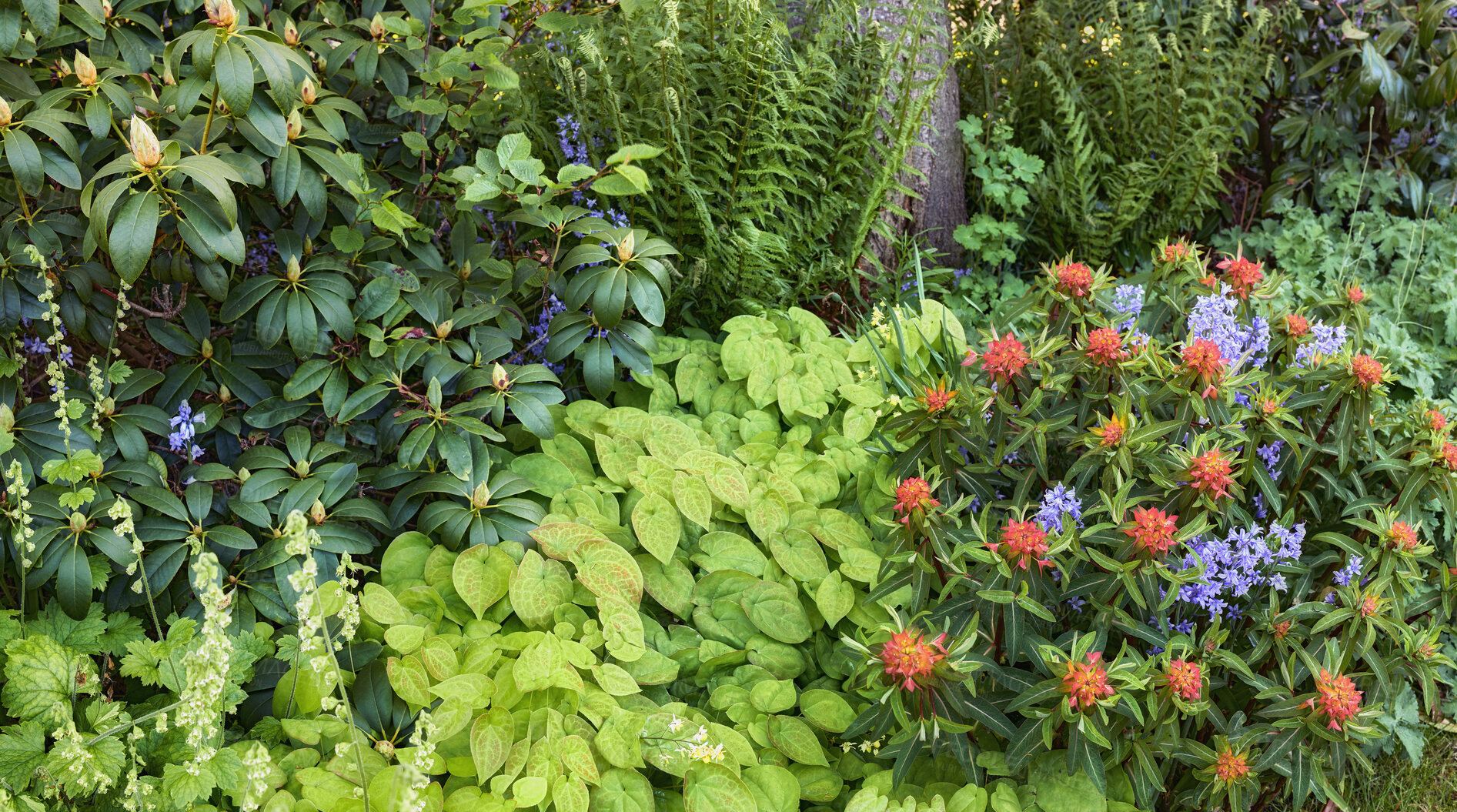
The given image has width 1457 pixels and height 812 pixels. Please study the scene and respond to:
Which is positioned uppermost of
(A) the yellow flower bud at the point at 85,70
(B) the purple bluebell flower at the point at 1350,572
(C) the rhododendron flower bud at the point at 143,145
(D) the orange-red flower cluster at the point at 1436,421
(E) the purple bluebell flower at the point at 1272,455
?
(A) the yellow flower bud at the point at 85,70

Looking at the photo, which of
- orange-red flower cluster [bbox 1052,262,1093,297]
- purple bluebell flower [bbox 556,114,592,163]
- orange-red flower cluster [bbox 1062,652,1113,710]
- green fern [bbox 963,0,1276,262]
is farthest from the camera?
green fern [bbox 963,0,1276,262]

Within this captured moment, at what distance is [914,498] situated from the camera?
1784 mm

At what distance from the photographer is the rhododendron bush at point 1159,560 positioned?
1.69 m

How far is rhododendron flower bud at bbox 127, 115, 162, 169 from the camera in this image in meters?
1.66

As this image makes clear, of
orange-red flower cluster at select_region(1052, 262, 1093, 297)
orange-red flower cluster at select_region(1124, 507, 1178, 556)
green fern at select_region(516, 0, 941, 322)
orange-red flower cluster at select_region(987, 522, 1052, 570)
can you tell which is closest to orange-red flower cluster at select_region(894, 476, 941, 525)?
orange-red flower cluster at select_region(987, 522, 1052, 570)

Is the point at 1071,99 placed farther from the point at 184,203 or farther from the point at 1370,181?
the point at 184,203

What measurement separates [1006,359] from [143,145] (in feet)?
5.60

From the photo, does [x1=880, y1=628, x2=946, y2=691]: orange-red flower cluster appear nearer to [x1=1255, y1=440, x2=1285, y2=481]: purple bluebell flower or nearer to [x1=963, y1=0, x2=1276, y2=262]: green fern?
[x1=1255, y1=440, x2=1285, y2=481]: purple bluebell flower

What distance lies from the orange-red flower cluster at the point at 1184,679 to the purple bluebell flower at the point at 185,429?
201 centimetres

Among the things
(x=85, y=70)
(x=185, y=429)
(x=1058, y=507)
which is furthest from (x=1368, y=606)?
(x=85, y=70)

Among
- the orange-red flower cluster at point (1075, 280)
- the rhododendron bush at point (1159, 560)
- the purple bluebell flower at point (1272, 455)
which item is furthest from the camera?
the orange-red flower cluster at point (1075, 280)

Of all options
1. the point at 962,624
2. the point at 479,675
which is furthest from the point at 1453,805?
the point at 479,675

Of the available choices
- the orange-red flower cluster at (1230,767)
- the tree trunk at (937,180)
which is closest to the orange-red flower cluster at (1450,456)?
the orange-red flower cluster at (1230,767)

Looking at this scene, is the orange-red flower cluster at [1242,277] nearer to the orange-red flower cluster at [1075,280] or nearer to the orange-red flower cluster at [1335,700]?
the orange-red flower cluster at [1075,280]
